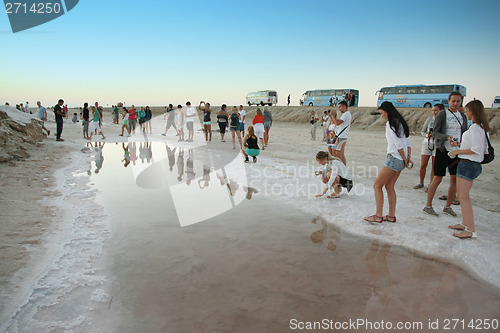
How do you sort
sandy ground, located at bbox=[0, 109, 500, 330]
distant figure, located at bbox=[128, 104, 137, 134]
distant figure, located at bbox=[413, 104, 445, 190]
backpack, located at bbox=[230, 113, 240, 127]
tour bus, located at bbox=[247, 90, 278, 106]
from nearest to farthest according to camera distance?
sandy ground, located at bbox=[0, 109, 500, 330]
distant figure, located at bbox=[413, 104, 445, 190]
backpack, located at bbox=[230, 113, 240, 127]
distant figure, located at bbox=[128, 104, 137, 134]
tour bus, located at bbox=[247, 90, 278, 106]

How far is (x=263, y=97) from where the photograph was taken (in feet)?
166

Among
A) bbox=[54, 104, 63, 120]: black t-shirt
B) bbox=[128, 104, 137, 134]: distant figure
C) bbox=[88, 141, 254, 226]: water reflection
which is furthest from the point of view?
bbox=[128, 104, 137, 134]: distant figure

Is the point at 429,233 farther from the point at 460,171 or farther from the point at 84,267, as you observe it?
the point at 84,267

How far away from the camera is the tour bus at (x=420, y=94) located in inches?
1202

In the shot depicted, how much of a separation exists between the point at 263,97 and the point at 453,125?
46588 millimetres

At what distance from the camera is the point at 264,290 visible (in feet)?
10.3

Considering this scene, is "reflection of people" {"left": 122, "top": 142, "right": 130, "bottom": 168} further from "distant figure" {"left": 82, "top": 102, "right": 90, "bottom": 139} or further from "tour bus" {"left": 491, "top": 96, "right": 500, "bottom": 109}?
"tour bus" {"left": 491, "top": 96, "right": 500, "bottom": 109}

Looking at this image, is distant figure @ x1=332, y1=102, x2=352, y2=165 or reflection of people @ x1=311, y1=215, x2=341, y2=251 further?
distant figure @ x1=332, y1=102, x2=352, y2=165

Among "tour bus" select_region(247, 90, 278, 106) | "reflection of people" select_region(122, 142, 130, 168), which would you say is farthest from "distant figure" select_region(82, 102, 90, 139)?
"tour bus" select_region(247, 90, 278, 106)

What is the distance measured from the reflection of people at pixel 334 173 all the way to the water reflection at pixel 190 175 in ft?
5.29

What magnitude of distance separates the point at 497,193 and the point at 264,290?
6.77m

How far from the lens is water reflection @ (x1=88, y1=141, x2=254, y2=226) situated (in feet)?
19.2

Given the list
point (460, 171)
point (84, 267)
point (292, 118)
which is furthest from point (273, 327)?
point (292, 118)

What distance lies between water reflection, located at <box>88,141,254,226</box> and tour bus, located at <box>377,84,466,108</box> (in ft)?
92.7
